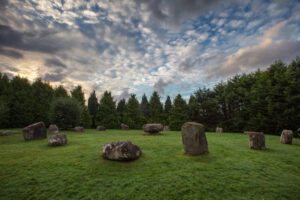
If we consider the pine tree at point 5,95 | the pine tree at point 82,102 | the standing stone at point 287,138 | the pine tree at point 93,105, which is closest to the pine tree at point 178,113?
the standing stone at point 287,138

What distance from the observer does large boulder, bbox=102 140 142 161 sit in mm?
5203

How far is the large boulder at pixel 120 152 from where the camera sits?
520cm

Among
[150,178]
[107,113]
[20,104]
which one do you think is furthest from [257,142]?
[20,104]

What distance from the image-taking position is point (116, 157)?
521 cm

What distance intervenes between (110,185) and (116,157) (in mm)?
1569

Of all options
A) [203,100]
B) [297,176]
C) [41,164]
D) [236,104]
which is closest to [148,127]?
[41,164]

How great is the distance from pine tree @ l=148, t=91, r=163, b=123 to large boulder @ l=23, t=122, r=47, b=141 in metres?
22.1

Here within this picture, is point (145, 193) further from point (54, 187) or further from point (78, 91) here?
point (78, 91)

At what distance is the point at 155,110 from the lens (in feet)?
103

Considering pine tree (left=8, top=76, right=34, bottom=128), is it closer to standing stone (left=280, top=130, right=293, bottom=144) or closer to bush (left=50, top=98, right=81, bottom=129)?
bush (left=50, top=98, right=81, bottom=129)

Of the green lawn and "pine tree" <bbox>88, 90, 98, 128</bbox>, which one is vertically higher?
"pine tree" <bbox>88, 90, 98, 128</bbox>

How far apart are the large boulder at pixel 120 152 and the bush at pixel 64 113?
61.5 feet

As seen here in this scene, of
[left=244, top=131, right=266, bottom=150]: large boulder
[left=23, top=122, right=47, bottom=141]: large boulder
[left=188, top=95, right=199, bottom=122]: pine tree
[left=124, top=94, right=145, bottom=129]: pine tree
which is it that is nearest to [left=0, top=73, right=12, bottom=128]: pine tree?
[left=23, top=122, right=47, bottom=141]: large boulder

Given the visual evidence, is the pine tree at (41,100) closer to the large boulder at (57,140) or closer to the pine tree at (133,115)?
the pine tree at (133,115)
